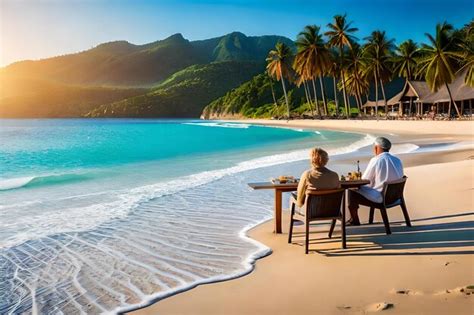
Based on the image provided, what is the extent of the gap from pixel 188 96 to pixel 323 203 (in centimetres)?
17387

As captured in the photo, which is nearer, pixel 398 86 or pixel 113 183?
pixel 113 183

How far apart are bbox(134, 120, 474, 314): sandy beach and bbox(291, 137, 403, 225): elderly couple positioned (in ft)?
1.53

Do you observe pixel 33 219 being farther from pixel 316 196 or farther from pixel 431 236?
pixel 431 236

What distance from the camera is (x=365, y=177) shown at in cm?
570

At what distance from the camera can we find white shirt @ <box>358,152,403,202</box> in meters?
5.51

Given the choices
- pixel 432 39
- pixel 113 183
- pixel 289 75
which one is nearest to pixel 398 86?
pixel 289 75

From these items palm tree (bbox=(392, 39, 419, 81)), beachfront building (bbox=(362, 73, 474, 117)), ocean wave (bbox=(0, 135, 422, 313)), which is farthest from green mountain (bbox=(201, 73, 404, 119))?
ocean wave (bbox=(0, 135, 422, 313))

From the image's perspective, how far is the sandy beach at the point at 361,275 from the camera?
3.44 meters

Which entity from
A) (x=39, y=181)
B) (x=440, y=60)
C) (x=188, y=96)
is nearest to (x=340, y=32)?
(x=440, y=60)

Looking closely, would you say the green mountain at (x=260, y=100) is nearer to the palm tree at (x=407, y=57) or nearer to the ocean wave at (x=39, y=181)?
the palm tree at (x=407, y=57)

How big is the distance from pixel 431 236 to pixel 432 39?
138 feet

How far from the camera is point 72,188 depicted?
39.1 ft

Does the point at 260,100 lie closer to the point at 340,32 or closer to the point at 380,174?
the point at 340,32

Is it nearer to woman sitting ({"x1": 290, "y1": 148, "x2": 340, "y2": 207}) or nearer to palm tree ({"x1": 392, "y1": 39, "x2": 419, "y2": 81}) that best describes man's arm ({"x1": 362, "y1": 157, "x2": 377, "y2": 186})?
woman sitting ({"x1": 290, "y1": 148, "x2": 340, "y2": 207})
